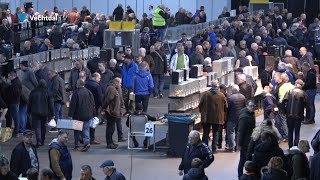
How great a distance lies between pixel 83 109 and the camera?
26406 millimetres

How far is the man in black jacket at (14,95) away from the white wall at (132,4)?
2987 cm

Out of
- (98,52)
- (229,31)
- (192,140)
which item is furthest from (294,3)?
(192,140)

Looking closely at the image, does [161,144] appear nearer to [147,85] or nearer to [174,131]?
[174,131]

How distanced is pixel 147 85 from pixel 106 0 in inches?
1155

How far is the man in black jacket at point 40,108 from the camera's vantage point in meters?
26.7

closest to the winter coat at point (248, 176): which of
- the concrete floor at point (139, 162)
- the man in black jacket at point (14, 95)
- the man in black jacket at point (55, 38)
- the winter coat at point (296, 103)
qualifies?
the concrete floor at point (139, 162)

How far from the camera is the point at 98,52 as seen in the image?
119ft

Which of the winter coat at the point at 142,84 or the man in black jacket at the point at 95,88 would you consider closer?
the man in black jacket at the point at 95,88

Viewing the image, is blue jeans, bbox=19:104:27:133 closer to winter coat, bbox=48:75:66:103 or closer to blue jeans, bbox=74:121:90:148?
winter coat, bbox=48:75:66:103

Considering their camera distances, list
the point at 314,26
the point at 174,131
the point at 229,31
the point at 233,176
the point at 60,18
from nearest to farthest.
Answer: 1. the point at 233,176
2. the point at 174,131
3. the point at 229,31
4. the point at 314,26
5. the point at 60,18

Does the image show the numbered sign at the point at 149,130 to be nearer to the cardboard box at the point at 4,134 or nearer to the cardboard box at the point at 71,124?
A: the cardboard box at the point at 71,124

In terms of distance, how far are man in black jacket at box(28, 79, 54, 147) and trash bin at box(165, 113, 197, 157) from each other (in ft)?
8.92

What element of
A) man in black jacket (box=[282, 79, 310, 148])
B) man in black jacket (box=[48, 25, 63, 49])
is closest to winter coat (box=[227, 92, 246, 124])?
man in black jacket (box=[282, 79, 310, 148])

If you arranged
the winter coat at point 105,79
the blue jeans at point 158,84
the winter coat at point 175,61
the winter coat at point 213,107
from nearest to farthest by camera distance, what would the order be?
the winter coat at point 213,107 < the winter coat at point 105,79 < the winter coat at point 175,61 < the blue jeans at point 158,84
